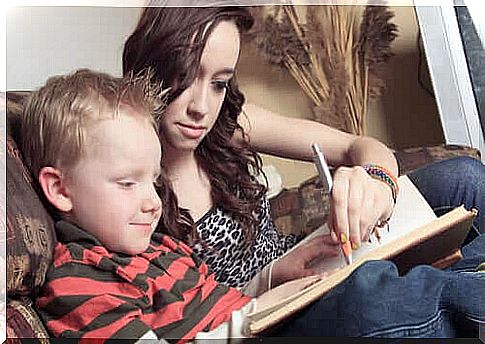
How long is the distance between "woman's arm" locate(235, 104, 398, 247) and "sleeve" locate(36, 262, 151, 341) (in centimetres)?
30

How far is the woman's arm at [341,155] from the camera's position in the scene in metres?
1.47

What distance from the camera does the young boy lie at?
→ 1389 millimetres

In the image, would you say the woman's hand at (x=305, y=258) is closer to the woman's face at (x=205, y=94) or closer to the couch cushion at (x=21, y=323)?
the woman's face at (x=205, y=94)

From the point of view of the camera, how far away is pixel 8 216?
1387mm

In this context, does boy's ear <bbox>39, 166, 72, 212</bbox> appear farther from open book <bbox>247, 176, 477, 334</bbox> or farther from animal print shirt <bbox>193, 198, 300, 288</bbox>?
open book <bbox>247, 176, 477, 334</bbox>

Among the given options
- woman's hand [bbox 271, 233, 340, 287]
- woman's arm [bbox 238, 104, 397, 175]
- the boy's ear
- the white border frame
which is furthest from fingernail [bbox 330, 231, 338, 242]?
the boy's ear

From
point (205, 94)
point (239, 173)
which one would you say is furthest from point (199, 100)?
point (239, 173)

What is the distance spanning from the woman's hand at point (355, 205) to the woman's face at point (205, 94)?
0.71 feet

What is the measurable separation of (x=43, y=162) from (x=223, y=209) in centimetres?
28

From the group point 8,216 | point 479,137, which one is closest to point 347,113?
point 479,137

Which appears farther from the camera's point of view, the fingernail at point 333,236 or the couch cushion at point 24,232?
the fingernail at point 333,236

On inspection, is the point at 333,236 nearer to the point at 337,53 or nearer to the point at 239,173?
the point at 239,173

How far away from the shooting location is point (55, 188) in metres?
1.42

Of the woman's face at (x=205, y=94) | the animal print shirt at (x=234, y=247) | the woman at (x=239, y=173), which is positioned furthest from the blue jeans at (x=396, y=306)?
the woman's face at (x=205, y=94)
